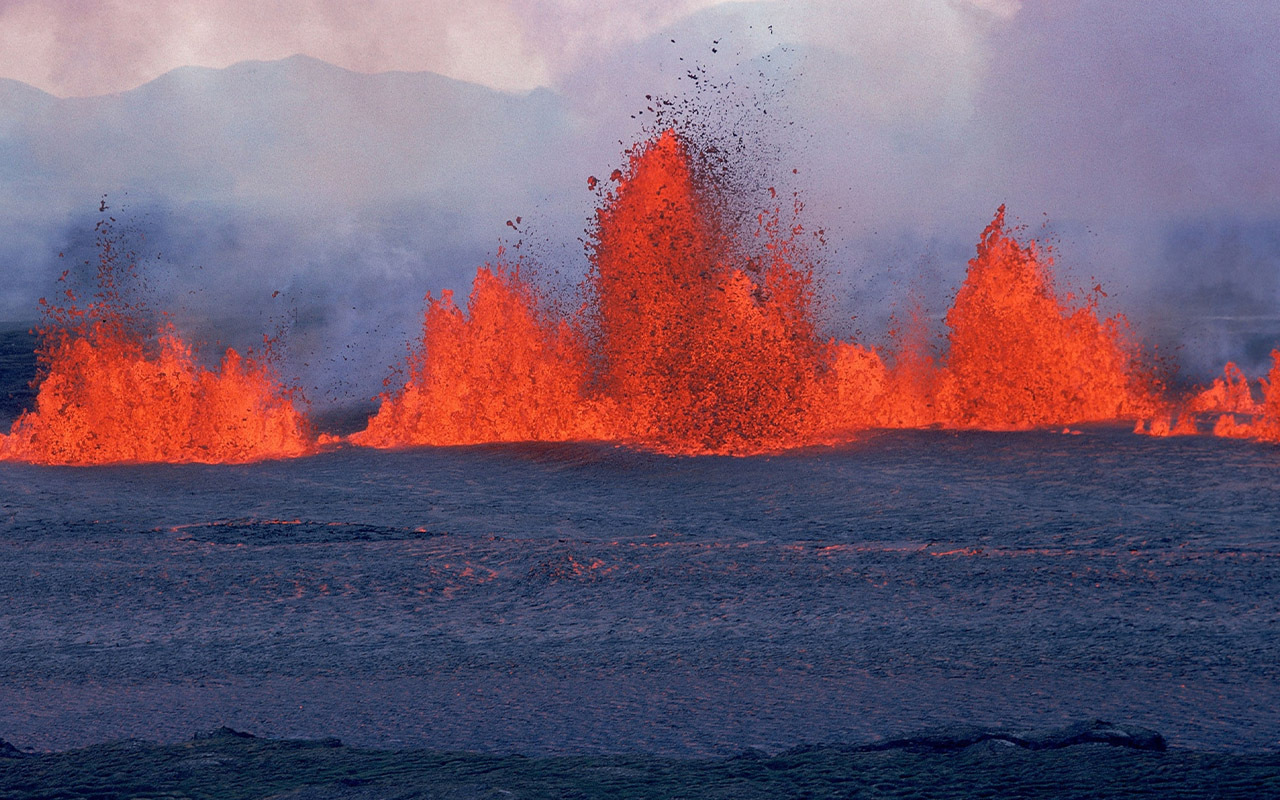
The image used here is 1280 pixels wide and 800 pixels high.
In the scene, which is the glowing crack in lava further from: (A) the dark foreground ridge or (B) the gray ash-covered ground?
(A) the dark foreground ridge

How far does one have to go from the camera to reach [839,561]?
32.8ft

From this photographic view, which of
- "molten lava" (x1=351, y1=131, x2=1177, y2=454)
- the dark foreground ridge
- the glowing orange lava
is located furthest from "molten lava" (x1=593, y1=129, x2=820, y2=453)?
the dark foreground ridge

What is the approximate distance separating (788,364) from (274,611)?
1243 centimetres

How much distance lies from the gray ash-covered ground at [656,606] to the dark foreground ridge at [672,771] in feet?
1.24

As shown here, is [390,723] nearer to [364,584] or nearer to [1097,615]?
[364,584]

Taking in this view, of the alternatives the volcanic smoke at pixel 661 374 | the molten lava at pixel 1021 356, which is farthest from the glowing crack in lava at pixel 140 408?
the molten lava at pixel 1021 356

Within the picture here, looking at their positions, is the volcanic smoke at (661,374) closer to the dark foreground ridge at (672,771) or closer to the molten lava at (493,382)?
the molten lava at (493,382)

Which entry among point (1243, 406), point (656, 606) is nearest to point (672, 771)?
point (656, 606)

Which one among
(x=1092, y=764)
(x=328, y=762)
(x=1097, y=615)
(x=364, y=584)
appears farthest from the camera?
(x=364, y=584)

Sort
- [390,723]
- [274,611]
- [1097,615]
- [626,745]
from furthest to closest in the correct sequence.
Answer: [274,611] → [1097,615] → [390,723] → [626,745]

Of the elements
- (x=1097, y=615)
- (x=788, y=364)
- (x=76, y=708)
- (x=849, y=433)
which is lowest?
(x=76, y=708)

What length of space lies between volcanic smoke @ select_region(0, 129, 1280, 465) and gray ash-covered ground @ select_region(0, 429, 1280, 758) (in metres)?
3.78

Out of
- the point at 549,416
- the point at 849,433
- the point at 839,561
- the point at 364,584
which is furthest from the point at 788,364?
the point at 364,584

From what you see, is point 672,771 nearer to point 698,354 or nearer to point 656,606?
point 656,606
